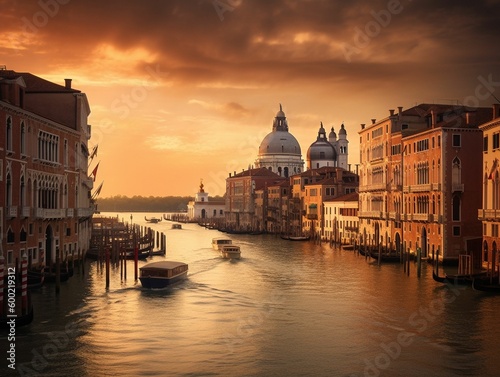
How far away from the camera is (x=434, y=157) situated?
4203 cm

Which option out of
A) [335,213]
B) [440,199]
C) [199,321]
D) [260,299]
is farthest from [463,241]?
[335,213]

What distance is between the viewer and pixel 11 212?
2805cm

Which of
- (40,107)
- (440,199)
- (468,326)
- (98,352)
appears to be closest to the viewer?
(98,352)

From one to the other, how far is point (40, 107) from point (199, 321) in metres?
19.1

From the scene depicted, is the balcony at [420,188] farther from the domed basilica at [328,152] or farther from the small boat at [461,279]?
the domed basilica at [328,152]

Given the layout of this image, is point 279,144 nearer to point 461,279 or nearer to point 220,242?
point 220,242

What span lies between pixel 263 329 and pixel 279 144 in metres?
105

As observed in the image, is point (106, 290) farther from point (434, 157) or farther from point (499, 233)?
point (434, 157)

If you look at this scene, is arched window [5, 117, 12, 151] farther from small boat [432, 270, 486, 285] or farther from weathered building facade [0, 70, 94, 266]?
small boat [432, 270, 486, 285]

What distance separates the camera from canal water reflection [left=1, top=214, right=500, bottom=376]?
58.3ft

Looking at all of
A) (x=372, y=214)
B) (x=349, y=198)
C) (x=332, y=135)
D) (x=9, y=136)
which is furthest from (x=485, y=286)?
(x=332, y=135)

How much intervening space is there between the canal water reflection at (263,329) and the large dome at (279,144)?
91.2 meters

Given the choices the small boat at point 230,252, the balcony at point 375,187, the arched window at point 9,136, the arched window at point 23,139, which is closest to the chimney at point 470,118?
the balcony at point 375,187

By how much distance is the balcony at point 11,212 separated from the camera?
91.4 ft
